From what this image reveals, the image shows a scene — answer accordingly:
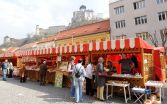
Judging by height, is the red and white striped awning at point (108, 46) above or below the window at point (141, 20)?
below

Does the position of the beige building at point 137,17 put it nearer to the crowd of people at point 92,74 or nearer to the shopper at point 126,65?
the crowd of people at point 92,74

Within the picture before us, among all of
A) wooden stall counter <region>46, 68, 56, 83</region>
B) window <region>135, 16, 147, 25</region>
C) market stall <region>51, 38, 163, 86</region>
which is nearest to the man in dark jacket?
wooden stall counter <region>46, 68, 56, 83</region>

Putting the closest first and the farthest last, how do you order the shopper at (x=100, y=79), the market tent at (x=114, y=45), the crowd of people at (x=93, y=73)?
the crowd of people at (x=93, y=73) < the shopper at (x=100, y=79) < the market tent at (x=114, y=45)

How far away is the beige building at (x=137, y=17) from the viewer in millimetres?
36406

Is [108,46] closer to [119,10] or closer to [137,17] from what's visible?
[137,17]

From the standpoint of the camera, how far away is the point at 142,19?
3875 cm

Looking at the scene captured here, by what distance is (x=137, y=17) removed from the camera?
39.4 m

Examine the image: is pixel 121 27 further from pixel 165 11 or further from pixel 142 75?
pixel 142 75

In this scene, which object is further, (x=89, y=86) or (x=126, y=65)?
(x=89, y=86)

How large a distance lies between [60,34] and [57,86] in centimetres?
4166

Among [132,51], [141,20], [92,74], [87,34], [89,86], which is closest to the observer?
[132,51]

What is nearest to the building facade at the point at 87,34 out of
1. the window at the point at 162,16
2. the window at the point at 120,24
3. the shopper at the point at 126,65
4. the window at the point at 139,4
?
the window at the point at 120,24

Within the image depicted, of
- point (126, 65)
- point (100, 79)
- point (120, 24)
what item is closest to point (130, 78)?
point (126, 65)

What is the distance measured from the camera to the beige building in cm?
3641
